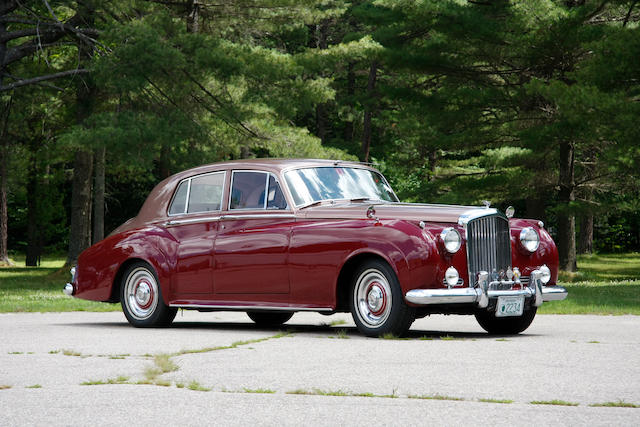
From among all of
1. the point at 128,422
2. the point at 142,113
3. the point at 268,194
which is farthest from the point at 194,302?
the point at 142,113

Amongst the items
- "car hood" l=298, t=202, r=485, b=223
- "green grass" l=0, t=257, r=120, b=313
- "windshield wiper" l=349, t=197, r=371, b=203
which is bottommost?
"green grass" l=0, t=257, r=120, b=313

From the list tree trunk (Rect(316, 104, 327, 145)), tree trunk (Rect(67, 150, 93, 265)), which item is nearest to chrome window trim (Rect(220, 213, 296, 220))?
tree trunk (Rect(67, 150, 93, 265))

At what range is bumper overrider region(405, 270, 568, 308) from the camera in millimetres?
8648

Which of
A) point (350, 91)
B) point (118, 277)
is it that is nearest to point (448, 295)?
point (118, 277)

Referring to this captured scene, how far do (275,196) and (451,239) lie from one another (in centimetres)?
223

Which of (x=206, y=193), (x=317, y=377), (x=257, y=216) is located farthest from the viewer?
(x=206, y=193)

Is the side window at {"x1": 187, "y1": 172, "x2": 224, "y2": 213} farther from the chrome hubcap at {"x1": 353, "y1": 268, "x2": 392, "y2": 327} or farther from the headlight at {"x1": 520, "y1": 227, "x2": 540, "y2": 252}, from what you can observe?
the headlight at {"x1": 520, "y1": 227, "x2": 540, "y2": 252}

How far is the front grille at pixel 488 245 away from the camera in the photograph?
911 centimetres

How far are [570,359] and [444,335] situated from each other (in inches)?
95.9

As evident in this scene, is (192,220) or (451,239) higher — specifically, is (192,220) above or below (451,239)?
above

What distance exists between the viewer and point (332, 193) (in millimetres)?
10336

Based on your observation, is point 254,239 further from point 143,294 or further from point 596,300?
point 596,300

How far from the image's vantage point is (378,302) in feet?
30.2

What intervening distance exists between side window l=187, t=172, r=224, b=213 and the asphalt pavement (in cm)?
147
